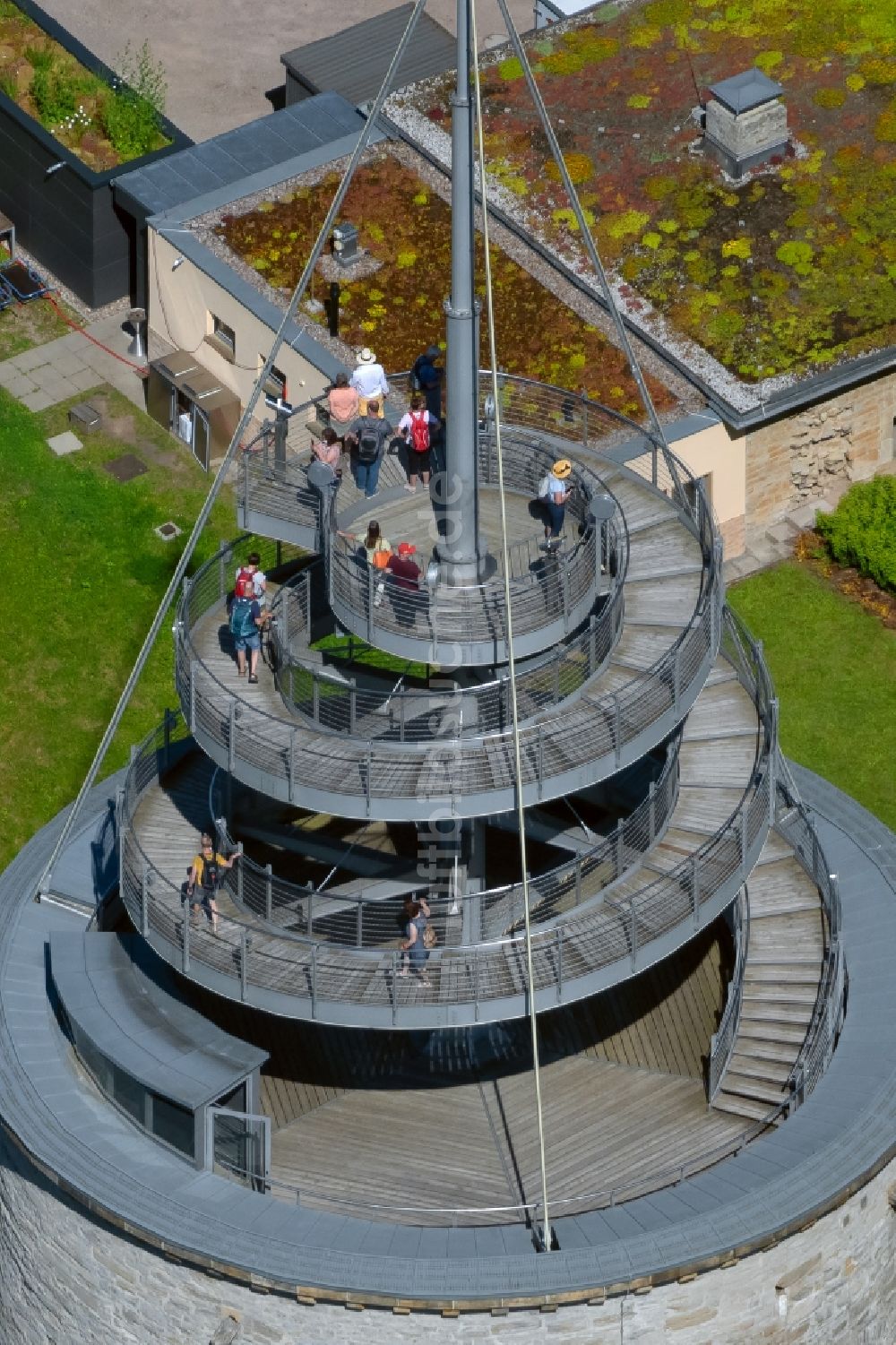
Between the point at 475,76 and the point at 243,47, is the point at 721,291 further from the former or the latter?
the point at 475,76

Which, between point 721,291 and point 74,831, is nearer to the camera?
point 74,831

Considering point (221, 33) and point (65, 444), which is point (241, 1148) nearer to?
point (65, 444)

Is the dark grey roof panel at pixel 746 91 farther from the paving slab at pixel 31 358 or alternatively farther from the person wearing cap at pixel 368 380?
the person wearing cap at pixel 368 380

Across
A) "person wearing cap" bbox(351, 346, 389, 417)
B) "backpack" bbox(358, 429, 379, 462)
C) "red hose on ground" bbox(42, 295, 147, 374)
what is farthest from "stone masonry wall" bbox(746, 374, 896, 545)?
"backpack" bbox(358, 429, 379, 462)

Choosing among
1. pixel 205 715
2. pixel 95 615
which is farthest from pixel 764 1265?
pixel 95 615

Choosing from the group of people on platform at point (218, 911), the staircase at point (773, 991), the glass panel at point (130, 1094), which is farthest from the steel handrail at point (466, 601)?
the staircase at point (773, 991)

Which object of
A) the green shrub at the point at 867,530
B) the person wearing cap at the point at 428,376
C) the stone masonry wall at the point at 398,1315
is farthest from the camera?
the green shrub at the point at 867,530
